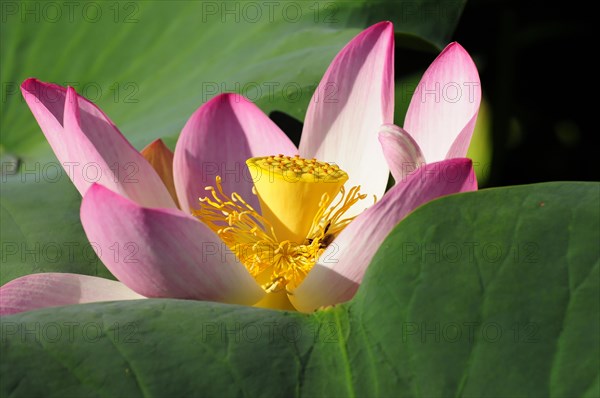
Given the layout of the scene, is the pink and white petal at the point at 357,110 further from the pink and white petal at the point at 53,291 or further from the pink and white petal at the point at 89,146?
the pink and white petal at the point at 53,291

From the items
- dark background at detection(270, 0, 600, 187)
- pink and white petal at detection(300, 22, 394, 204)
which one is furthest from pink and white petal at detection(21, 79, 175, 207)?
dark background at detection(270, 0, 600, 187)

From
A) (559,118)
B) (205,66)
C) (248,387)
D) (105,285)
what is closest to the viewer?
(248,387)

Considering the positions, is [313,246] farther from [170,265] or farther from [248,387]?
[248,387]

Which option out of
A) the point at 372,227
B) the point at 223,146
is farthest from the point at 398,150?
the point at 223,146

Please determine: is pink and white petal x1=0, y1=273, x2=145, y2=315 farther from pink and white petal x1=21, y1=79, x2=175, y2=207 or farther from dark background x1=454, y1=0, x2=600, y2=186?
dark background x1=454, y1=0, x2=600, y2=186

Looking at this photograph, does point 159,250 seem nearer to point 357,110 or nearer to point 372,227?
point 372,227

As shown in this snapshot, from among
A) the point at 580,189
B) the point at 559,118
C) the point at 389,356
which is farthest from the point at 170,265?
the point at 559,118

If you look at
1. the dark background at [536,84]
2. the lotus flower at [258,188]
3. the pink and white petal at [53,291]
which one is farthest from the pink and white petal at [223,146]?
the dark background at [536,84]
